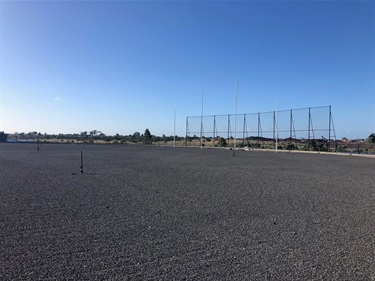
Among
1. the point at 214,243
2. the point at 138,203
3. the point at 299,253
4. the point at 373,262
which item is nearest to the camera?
the point at 373,262

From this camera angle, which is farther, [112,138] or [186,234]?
[112,138]

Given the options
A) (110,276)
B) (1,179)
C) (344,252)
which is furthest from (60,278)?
(1,179)

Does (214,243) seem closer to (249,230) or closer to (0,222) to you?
(249,230)

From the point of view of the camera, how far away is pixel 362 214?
6246 mm

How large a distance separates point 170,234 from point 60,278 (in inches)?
74.0

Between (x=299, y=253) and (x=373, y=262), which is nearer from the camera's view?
(x=373, y=262)

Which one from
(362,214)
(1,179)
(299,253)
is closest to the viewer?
(299,253)

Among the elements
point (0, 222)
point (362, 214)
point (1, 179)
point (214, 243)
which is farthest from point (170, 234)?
point (1, 179)

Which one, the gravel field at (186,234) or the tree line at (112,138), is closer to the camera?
the gravel field at (186,234)

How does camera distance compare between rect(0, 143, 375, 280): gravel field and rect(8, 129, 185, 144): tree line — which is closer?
rect(0, 143, 375, 280): gravel field

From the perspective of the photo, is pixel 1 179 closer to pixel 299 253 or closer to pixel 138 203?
pixel 138 203

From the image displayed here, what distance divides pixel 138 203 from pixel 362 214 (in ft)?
15.8

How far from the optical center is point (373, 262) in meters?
3.80

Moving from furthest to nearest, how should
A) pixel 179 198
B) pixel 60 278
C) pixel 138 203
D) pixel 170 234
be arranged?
1. pixel 179 198
2. pixel 138 203
3. pixel 170 234
4. pixel 60 278
